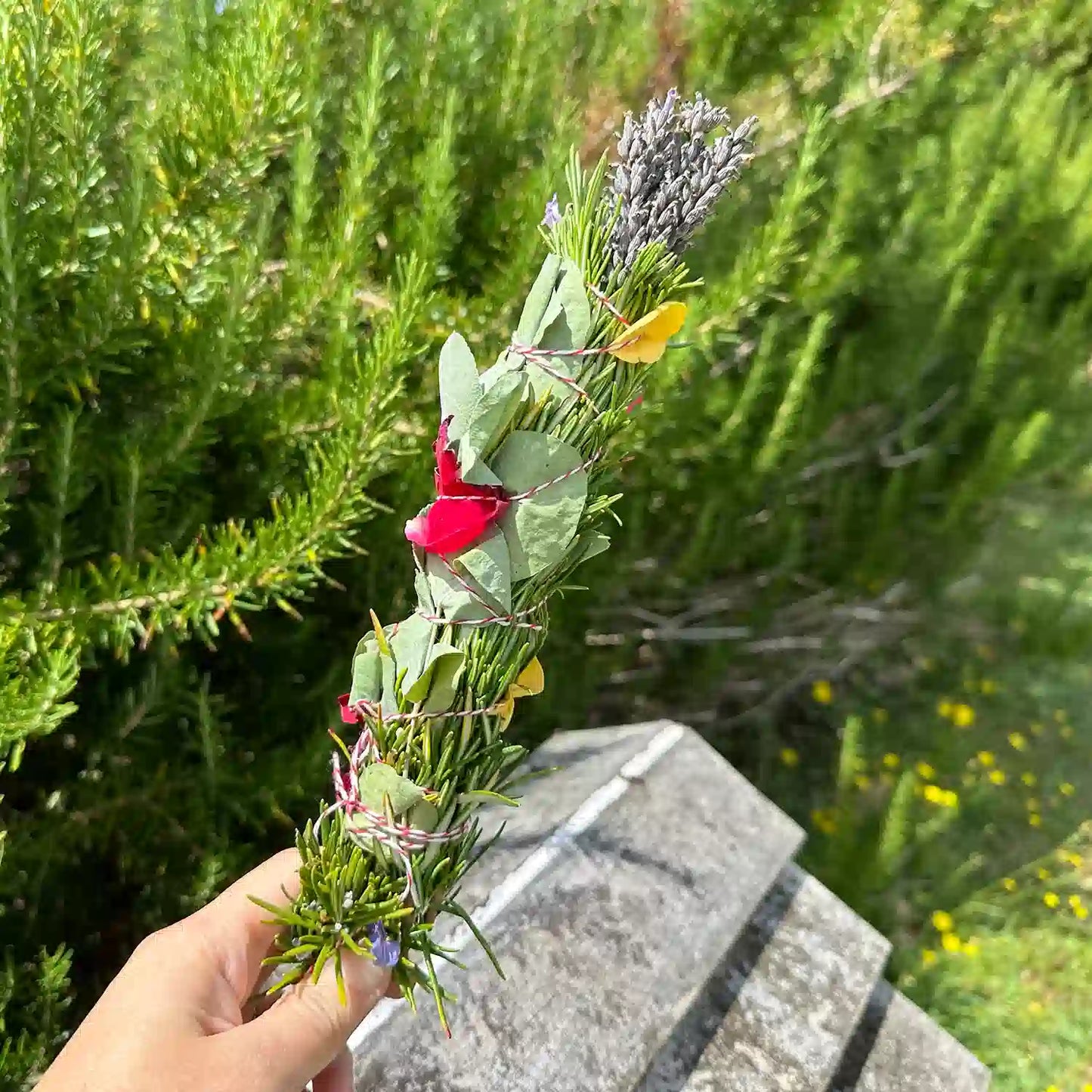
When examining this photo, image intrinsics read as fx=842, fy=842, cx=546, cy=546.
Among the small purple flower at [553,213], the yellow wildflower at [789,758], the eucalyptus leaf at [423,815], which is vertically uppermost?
the small purple flower at [553,213]

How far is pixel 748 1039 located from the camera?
127 cm

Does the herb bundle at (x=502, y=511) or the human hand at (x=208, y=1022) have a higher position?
the herb bundle at (x=502, y=511)

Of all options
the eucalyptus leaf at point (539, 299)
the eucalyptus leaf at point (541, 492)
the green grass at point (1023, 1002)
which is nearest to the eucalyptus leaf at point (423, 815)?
the eucalyptus leaf at point (541, 492)

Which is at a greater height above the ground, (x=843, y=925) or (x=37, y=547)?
(x=37, y=547)

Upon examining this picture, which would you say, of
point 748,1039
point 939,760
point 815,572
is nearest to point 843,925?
point 748,1039

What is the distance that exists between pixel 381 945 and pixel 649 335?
527 millimetres

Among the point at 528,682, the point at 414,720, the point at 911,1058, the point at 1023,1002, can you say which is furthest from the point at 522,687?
the point at 1023,1002

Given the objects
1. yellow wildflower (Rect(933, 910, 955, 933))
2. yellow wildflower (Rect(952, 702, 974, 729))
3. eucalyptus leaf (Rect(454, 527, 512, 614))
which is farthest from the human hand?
yellow wildflower (Rect(952, 702, 974, 729))

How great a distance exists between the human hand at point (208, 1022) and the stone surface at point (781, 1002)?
63 cm

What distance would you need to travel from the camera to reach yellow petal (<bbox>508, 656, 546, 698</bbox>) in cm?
71

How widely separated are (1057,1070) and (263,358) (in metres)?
2.81

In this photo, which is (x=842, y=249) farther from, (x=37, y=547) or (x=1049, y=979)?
(x=1049, y=979)

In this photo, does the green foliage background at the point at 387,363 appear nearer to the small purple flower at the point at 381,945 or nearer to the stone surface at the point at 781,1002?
the small purple flower at the point at 381,945

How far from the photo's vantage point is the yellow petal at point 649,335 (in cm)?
57
